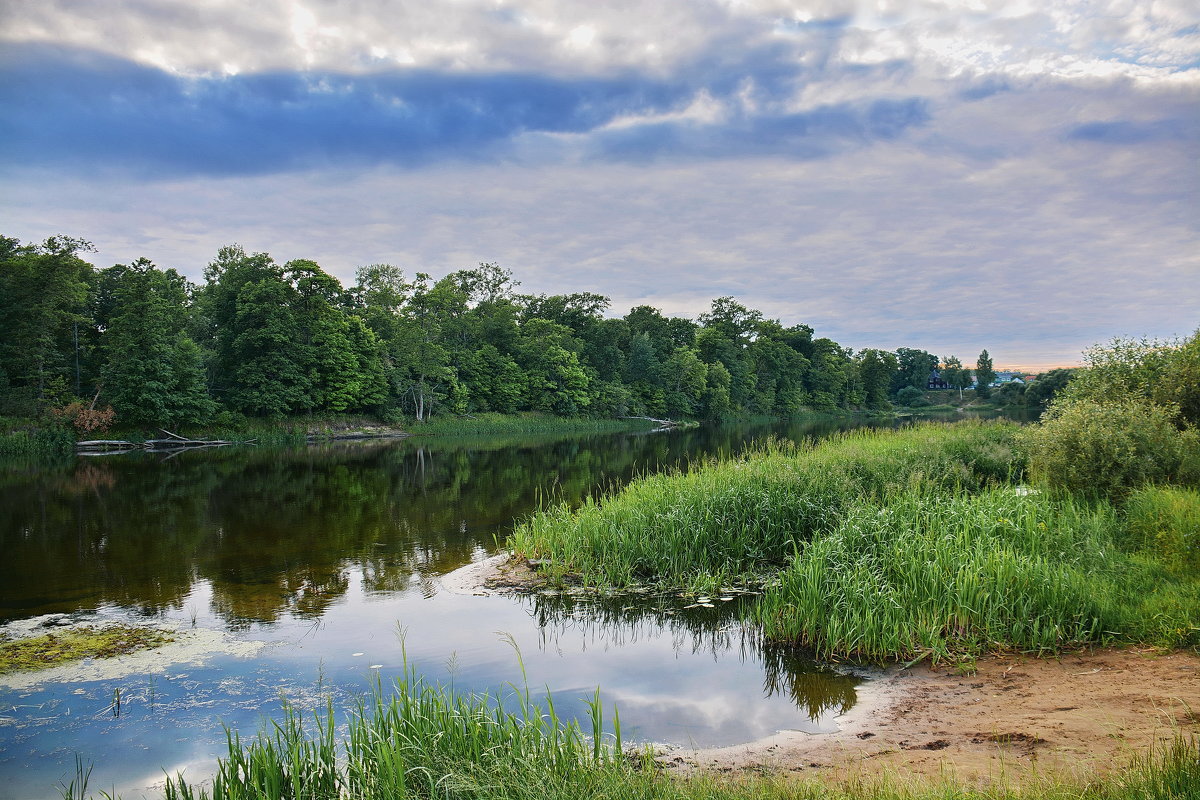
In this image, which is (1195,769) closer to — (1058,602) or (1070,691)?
(1070,691)

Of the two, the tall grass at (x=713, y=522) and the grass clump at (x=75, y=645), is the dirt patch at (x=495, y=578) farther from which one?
the grass clump at (x=75, y=645)

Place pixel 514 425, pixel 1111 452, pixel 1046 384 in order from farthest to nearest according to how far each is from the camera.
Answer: pixel 1046 384 < pixel 514 425 < pixel 1111 452

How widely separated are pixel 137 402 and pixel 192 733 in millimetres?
43256

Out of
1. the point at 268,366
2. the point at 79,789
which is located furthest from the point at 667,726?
the point at 268,366

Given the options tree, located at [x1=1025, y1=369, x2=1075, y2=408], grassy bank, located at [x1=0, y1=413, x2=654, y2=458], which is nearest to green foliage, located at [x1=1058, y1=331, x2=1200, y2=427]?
grassy bank, located at [x1=0, y1=413, x2=654, y2=458]

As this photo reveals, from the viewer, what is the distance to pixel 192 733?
652cm

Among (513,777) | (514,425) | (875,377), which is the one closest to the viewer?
(513,777)

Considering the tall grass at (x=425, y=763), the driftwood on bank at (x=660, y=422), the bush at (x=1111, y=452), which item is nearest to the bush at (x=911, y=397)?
the driftwood on bank at (x=660, y=422)

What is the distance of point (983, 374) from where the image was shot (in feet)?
443

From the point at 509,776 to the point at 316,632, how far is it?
19.7 ft

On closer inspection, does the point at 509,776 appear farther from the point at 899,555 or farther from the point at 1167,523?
the point at 1167,523

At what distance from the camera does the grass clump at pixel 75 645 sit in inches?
326

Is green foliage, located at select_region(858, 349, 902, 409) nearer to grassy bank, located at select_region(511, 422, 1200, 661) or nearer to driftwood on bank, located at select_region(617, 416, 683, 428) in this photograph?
driftwood on bank, located at select_region(617, 416, 683, 428)

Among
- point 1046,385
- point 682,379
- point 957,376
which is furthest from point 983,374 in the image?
point 682,379
